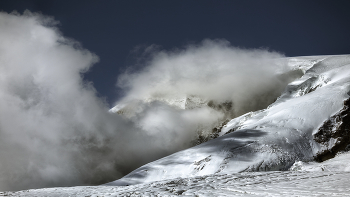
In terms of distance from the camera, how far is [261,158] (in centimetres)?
821

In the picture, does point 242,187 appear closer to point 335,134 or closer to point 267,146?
point 267,146

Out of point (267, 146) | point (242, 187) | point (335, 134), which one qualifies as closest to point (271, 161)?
point (267, 146)

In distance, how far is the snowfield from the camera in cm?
372

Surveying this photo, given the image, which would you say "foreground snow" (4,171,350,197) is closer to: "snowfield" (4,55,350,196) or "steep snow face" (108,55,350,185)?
"snowfield" (4,55,350,196)

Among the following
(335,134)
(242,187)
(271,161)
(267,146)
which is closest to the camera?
(242,187)

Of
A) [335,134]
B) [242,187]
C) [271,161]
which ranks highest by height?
[335,134]

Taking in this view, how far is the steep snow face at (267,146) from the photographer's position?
7957mm

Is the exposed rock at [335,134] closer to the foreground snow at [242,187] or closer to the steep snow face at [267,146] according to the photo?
the steep snow face at [267,146]

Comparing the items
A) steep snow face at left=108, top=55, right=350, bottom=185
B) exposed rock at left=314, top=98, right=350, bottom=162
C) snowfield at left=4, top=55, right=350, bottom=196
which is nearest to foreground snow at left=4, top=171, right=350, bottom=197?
snowfield at left=4, top=55, right=350, bottom=196

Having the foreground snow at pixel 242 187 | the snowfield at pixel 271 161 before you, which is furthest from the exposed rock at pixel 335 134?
the foreground snow at pixel 242 187

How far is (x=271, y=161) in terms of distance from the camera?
26.7 ft

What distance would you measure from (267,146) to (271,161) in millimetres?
779

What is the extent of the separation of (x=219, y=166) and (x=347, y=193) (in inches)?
201

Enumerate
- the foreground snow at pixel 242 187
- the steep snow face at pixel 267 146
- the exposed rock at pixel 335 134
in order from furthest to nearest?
the exposed rock at pixel 335 134
the steep snow face at pixel 267 146
the foreground snow at pixel 242 187
